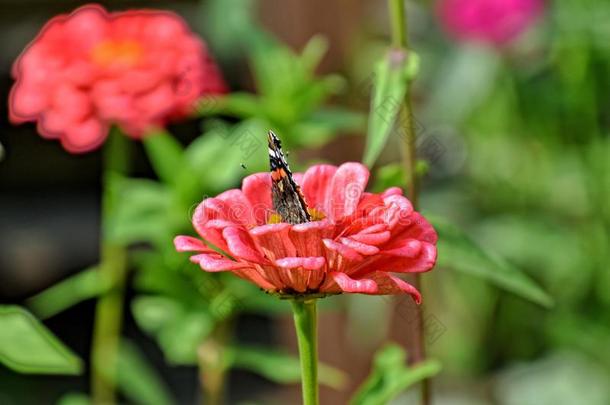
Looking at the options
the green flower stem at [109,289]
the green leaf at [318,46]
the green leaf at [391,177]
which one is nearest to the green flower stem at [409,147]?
the green leaf at [391,177]

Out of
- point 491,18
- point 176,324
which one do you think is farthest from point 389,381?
point 491,18

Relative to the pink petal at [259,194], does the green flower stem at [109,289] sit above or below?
below

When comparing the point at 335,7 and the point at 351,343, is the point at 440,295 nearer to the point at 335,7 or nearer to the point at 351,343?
the point at 351,343

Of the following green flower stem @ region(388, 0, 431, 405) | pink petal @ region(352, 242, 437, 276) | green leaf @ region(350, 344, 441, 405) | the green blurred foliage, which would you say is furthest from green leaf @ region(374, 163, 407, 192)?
the green blurred foliage

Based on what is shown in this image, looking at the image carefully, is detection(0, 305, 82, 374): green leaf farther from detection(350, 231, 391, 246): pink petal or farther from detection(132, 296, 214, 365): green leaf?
detection(132, 296, 214, 365): green leaf

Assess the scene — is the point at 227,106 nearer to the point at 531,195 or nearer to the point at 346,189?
the point at 346,189

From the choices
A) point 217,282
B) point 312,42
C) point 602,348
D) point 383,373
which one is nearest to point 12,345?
point 383,373

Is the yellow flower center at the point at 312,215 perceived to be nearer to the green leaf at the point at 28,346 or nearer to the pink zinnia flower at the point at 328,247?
the pink zinnia flower at the point at 328,247
